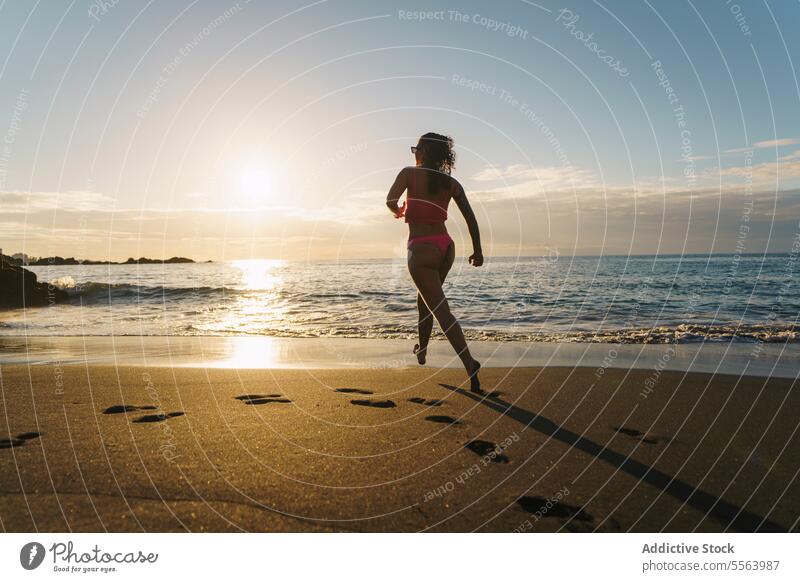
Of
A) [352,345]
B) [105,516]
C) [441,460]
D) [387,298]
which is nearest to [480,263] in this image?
[441,460]

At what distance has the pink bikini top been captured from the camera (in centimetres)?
755

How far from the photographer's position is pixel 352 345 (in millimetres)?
12914

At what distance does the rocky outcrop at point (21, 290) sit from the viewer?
25.8 meters

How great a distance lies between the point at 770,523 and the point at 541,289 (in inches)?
1042

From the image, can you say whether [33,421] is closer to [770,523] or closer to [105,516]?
[105,516]

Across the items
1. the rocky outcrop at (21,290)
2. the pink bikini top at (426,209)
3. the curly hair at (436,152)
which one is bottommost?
the rocky outcrop at (21,290)

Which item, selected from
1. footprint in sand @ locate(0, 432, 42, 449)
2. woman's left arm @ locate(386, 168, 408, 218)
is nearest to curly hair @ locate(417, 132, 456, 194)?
woman's left arm @ locate(386, 168, 408, 218)

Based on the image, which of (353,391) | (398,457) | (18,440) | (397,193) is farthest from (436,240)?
(18,440)

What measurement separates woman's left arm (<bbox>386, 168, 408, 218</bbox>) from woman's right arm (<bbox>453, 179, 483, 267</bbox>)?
65 centimetres

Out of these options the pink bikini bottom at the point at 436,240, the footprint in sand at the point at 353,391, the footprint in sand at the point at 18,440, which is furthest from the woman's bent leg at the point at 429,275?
the footprint in sand at the point at 18,440

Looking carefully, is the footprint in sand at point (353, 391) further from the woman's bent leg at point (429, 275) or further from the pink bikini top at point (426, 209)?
the pink bikini top at point (426, 209)

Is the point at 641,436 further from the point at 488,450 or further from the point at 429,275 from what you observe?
the point at 429,275

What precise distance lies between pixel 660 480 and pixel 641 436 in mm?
1216

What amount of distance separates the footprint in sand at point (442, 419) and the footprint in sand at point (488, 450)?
677 mm
